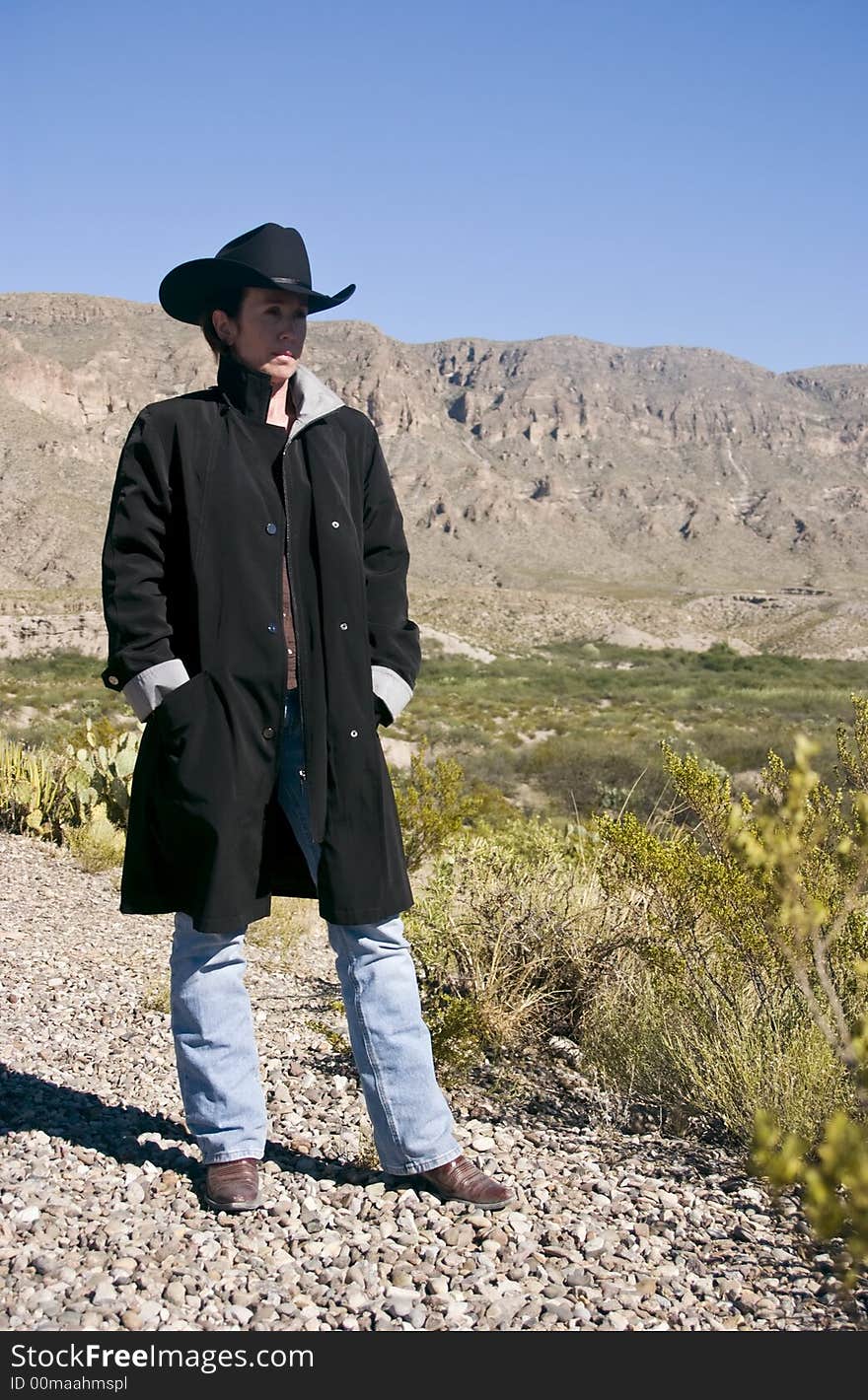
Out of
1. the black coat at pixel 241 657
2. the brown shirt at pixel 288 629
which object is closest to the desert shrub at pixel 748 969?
the black coat at pixel 241 657

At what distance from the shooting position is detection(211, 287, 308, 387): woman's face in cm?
304

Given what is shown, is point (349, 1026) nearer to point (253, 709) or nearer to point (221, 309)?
point (253, 709)

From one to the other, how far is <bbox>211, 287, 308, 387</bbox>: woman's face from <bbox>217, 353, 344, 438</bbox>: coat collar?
1.2 inches

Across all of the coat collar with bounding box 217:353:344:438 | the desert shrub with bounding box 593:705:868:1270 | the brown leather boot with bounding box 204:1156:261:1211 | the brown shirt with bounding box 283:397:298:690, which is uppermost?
the coat collar with bounding box 217:353:344:438

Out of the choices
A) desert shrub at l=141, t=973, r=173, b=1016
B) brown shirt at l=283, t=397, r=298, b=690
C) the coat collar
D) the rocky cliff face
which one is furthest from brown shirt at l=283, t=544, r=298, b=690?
the rocky cliff face

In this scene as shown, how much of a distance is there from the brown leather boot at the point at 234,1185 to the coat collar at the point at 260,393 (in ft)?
6.28

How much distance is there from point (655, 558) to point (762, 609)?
96.3 feet

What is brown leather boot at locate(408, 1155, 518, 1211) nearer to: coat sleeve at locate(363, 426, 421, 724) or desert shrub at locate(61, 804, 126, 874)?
coat sleeve at locate(363, 426, 421, 724)

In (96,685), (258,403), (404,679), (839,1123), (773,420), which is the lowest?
(96,685)

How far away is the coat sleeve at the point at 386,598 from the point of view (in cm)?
309

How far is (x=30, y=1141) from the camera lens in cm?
330

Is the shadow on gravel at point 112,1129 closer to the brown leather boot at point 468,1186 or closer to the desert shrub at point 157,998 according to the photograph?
the brown leather boot at point 468,1186

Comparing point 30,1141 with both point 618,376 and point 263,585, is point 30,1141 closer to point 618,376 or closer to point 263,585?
point 263,585
